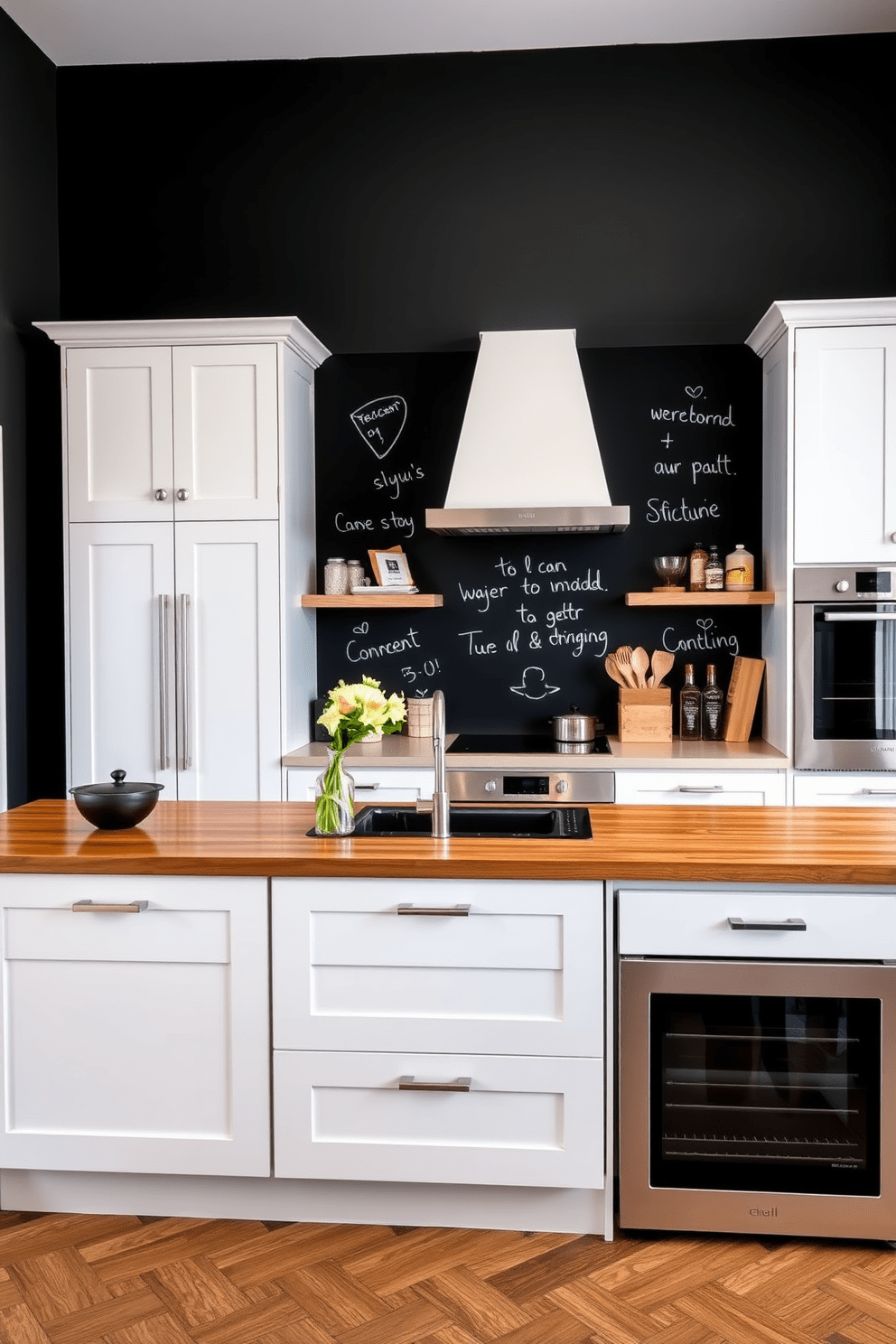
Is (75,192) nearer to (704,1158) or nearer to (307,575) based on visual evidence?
(307,575)

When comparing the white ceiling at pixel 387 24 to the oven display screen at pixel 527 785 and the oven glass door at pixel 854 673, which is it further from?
the oven display screen at pixel 527 785

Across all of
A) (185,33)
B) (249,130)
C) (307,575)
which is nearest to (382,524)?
(307,575)

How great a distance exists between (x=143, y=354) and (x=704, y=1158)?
3171 mm

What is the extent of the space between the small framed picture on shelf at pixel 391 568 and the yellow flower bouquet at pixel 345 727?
1.85m

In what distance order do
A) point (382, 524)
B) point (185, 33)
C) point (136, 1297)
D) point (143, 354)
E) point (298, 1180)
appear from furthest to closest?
point (382, 524), point (185, 33), point (143, 354), point (298, 1180), point (136, 1297)

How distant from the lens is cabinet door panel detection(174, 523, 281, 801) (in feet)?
13.0

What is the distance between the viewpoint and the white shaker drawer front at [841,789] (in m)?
3.74

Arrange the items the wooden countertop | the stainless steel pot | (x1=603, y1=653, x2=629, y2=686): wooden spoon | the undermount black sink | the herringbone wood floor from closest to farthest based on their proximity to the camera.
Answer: the herringbone wood floor < the wooden countertop < the undermount black sink < the stainless steel pot < (x1=603, y1=653, x2=629, y2=686): wooden spoon

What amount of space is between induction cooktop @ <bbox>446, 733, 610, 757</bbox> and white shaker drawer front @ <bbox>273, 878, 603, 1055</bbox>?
1.63 m

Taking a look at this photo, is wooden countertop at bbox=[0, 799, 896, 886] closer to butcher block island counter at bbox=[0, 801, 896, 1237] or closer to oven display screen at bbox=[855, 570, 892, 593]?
butcher block island counter at bbox=[0, 801, 896, 1237]

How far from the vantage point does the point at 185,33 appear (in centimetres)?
421

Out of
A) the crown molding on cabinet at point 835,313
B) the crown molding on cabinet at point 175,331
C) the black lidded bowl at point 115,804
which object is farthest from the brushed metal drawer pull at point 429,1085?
the crown molding on cabinet at point 835,313

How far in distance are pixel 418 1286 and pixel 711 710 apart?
8.41ft

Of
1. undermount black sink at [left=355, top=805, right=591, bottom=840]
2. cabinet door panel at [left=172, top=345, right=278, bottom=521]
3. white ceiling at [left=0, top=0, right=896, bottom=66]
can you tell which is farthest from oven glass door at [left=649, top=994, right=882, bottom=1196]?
white ceiling at [left=0, top=0, right=896, bottom=66]
